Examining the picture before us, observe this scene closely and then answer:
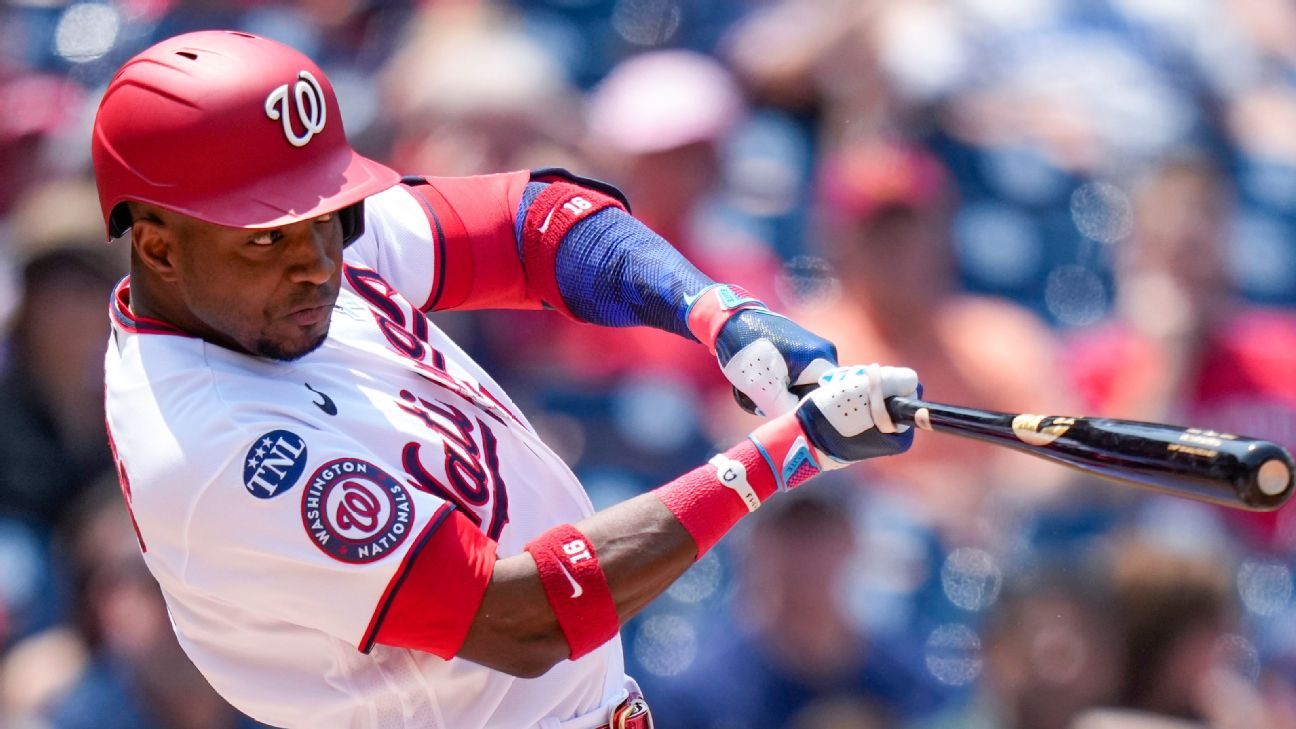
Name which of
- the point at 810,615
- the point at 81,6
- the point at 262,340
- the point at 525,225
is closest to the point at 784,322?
the point at 525,225

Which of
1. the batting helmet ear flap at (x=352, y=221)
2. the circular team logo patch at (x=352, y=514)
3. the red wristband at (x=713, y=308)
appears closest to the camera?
the circular team logo patch at (x=352, y=514)

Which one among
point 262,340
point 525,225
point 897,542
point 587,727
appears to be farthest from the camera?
point 897,542

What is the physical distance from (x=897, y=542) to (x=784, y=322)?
1.73 metres

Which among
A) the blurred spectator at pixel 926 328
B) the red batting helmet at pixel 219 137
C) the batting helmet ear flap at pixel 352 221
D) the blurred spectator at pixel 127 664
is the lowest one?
the blurred spectator at pixel 127 664

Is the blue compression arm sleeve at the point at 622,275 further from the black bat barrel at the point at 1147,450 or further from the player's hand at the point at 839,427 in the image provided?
the black bat barrel at the point at 1147,450

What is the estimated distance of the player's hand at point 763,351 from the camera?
256cm

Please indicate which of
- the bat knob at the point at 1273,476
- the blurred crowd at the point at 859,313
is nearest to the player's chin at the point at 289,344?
the bat knob at the point at 1273,476

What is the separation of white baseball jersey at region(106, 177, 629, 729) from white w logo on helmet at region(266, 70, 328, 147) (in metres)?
0.31

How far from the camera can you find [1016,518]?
4.26m

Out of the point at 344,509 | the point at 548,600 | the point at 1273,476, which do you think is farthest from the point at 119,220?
the point at 1273,476

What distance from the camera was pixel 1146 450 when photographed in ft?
7.04

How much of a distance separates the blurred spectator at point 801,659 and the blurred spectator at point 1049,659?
0.48 ft

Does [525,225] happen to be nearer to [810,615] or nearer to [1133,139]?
[810,615]

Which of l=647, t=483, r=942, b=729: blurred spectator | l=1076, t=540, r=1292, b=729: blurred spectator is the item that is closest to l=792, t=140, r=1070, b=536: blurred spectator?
l=647, t=483, r=942, b=729: blurred spectator
